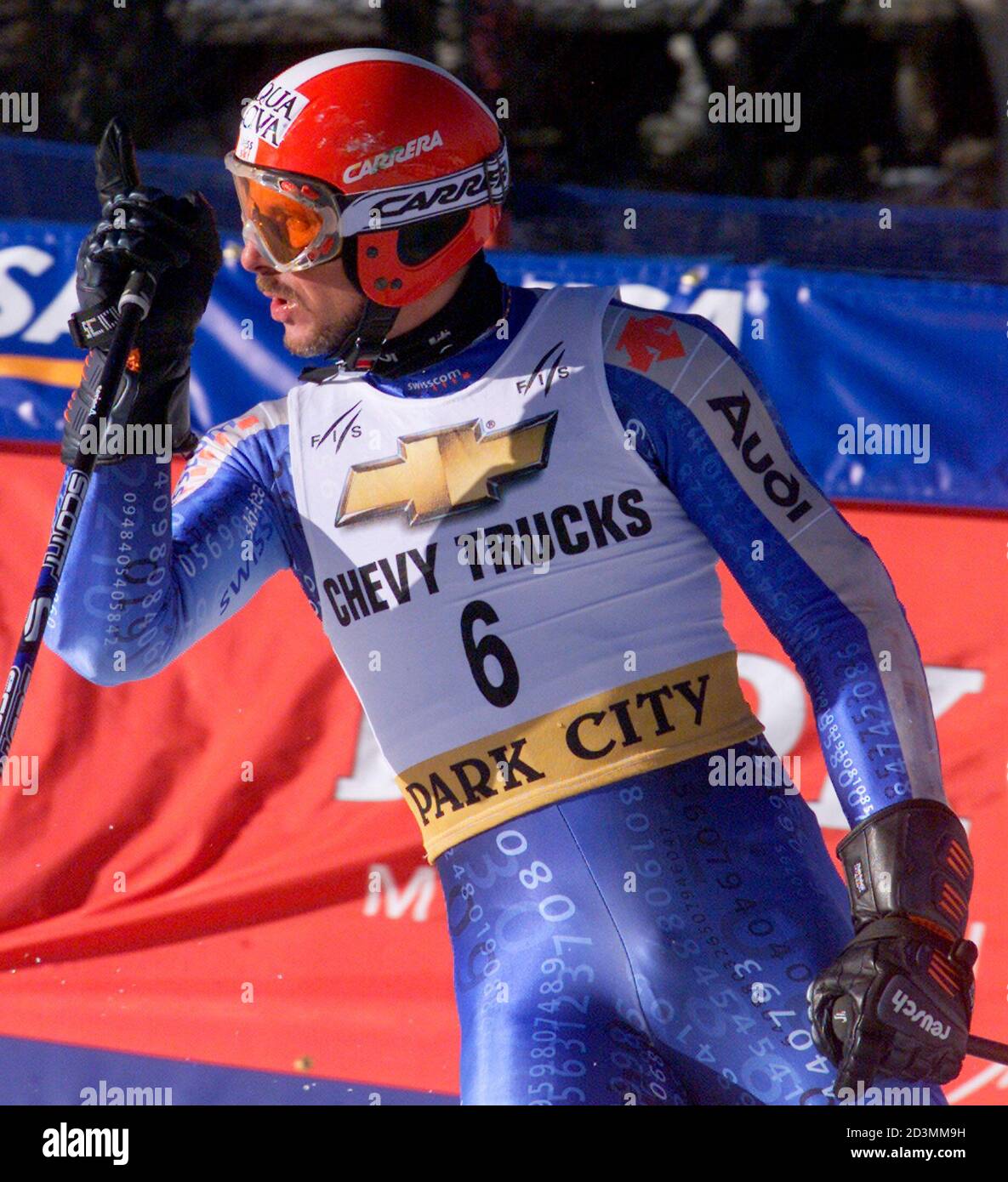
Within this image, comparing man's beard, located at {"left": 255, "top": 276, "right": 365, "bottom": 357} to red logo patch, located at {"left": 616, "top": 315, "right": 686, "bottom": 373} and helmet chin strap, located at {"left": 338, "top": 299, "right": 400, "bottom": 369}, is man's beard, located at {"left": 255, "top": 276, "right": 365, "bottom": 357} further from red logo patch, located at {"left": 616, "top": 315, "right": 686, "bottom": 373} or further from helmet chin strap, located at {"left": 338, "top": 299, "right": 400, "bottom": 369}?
red logo patch, located at {"left": 616, "top": 315, "right": 686, "bottom": 373}

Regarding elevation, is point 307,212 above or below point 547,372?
above

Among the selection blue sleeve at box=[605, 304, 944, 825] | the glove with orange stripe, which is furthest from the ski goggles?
the glove with orange stripe

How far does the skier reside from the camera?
2.08 meters

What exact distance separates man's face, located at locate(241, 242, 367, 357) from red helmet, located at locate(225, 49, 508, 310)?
0.02m

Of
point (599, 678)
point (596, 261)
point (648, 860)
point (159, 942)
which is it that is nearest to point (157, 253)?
point (599, 678)

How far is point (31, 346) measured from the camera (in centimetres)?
420

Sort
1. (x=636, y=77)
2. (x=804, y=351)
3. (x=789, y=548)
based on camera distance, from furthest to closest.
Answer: (x=636, y=77)
(x=804, y=351)
(x=789, y=548)

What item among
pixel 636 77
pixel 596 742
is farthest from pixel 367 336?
pixel 636 77

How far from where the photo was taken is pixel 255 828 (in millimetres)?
4172

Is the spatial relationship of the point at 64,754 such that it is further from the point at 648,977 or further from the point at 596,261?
the point at 648,977

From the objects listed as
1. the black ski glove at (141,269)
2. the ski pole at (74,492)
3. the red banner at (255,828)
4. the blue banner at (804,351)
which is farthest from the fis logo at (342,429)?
the red banner at (255,828)

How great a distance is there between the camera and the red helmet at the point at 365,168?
2.32m

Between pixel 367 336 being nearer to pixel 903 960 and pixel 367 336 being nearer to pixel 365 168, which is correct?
pixel 365 168

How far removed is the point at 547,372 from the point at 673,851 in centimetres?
71
